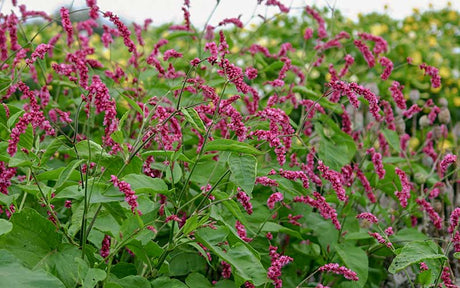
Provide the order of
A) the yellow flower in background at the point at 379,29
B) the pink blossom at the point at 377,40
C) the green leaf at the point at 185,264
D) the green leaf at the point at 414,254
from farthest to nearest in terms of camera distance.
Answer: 1. the yellow flower in background at the point at 379,29
2. the pink blossom at the point at 377,40
3. the green leaf at the point at 185,264
4. the green leaf at the point at 414,254

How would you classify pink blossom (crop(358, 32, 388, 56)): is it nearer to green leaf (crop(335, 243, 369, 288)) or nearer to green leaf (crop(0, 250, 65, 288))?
green leaf (crop(335, 243, 369, 288))

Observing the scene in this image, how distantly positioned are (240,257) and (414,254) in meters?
0.55

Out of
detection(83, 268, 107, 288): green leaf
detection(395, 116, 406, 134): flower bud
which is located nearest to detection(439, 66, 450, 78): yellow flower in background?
detection(395, 116, 406, 134): flower bud

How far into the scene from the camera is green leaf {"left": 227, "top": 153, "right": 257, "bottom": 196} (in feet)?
6.00

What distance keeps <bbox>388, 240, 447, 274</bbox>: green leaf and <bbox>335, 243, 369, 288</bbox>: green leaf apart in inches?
16.2

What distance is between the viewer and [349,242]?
106 inches

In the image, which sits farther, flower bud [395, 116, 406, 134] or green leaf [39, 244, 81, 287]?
flower bud [395, 116, 406, 134]

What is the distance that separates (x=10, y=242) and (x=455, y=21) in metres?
8.16

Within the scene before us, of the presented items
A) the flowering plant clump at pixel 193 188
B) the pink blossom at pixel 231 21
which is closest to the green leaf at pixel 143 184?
the flowering plant clump at pixel 193 188

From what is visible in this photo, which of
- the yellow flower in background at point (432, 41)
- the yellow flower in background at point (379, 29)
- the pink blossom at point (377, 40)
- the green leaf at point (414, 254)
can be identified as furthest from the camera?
the yellow flower in background at point (432, 41)

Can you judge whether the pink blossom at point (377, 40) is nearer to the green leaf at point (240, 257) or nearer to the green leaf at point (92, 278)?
the green leaf at point (240, 257)

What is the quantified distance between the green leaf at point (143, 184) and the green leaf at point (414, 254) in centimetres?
74

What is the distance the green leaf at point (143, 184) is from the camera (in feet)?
5.98

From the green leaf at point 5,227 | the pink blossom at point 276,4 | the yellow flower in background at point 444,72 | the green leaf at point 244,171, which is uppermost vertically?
the pink blossom at point 276,4
